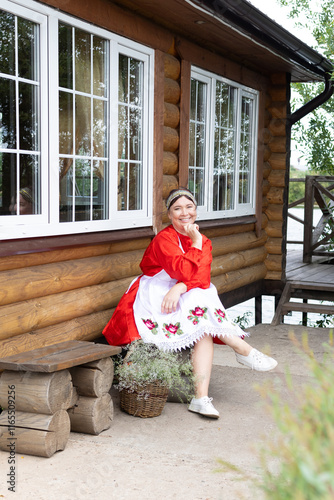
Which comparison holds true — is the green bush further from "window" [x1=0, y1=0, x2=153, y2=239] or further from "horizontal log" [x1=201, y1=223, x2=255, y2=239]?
"horizontal log" [x1=201, y1=223, x2=255, y2=239]

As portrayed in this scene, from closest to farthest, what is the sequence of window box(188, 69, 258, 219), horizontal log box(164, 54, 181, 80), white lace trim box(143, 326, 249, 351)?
white lace trim box(143, 326, 249, 351), horizontal log box(164, 54, 181, 80), window box(188, 69, 258, 219)

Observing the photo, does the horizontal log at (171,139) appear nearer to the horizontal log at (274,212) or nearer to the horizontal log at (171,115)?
the horizontal log at (171,115)

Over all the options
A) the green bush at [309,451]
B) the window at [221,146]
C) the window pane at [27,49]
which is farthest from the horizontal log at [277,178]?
the green bush at [309,451]

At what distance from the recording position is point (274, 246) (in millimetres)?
7676

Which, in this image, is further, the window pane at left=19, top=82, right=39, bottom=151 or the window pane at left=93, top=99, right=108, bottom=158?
the window pane at left=93, top=99, right=108, bottom=158

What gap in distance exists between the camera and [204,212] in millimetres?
5938

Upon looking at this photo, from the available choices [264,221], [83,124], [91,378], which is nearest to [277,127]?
[264,221]

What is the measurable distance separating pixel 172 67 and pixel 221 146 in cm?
138

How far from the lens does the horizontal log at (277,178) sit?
7594 millimetres

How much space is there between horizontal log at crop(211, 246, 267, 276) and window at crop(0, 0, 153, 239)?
5.17ft

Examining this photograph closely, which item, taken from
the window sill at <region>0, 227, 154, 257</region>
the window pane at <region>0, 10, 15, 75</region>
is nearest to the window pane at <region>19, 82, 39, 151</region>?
the window pane at <region>0, 10, 15, 75</region>

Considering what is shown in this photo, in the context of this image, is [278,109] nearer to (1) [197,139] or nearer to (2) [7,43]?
(1) [197,139]

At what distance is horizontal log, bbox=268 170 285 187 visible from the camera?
7.59 metres

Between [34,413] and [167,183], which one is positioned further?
[167,183]
